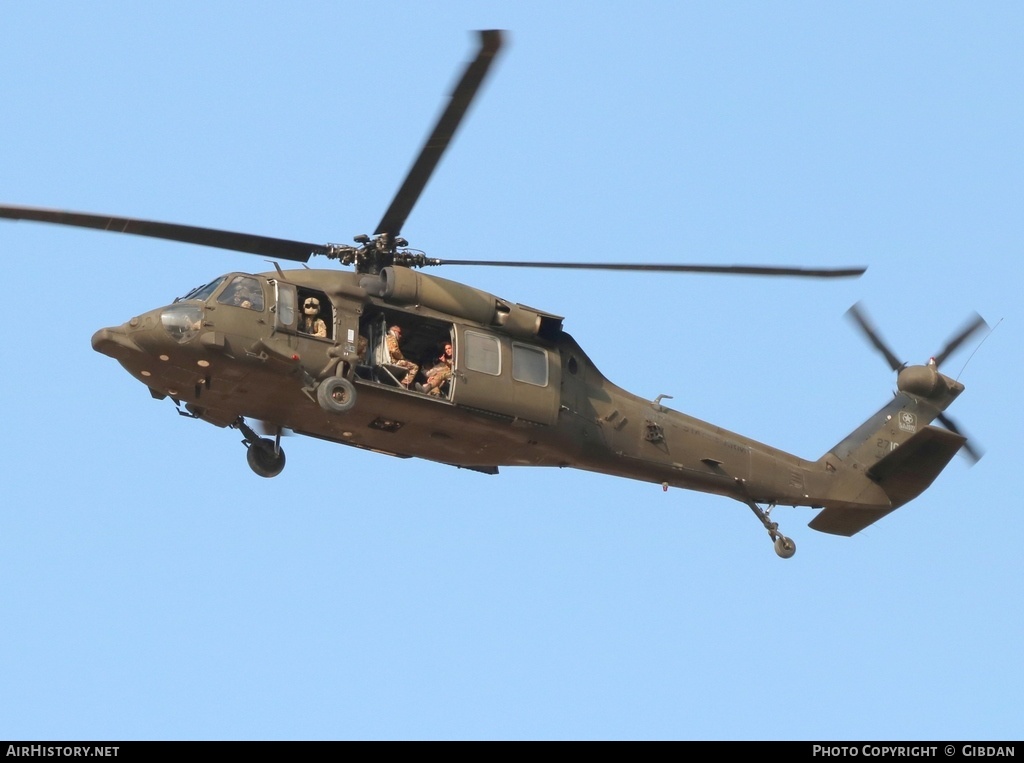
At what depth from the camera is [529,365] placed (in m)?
23.6

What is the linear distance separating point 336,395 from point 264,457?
7.53 feet

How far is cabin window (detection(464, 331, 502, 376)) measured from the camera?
23000 mm

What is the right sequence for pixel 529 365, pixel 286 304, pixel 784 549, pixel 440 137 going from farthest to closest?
pixel 784 549
pixel 529 365
pixel 286 304
pixel 440 137

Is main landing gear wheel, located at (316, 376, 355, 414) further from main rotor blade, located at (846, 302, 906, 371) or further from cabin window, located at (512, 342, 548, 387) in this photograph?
main rotor blade, located at (846, 302, 906, 371)

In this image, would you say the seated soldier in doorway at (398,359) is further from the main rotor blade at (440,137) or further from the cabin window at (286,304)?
the cabin window at (286,304)

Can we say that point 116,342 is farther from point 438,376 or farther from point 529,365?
point 529,365

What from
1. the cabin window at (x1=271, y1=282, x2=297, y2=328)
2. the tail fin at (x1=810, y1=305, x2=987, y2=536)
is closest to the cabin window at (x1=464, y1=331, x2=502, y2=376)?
the cabin window at (x1=271, y1=282, x2=297, y2=328)

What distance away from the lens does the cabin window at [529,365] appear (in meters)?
23.5

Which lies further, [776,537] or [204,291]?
[776,537]

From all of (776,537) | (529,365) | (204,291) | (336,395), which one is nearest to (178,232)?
(204,291)

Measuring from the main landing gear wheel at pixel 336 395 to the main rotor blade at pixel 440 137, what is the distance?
237 centimetres

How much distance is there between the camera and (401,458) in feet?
79.0

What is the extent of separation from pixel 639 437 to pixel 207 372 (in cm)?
676
